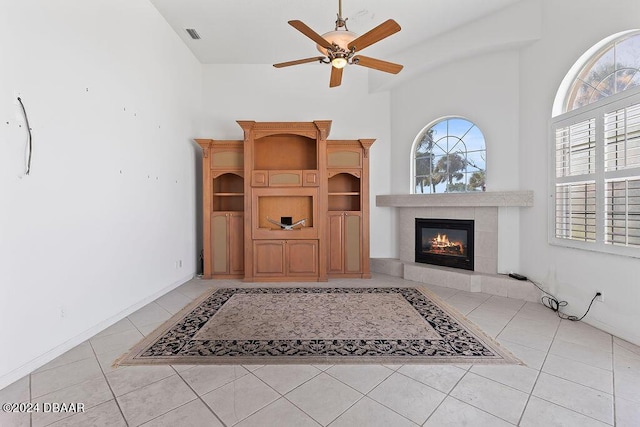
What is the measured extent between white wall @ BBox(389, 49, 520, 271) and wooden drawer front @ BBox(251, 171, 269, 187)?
269cm

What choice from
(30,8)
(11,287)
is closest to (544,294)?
(11,287)

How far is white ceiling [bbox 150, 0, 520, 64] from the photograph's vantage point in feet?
10.9

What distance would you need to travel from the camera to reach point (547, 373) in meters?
1.85

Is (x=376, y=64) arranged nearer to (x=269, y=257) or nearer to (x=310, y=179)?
(x=310, y=179)

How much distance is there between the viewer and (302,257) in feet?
13.7

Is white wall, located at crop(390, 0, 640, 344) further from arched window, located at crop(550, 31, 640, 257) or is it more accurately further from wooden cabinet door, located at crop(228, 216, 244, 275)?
wooden cabinet door, located at crop(228, 216, 244, 275)

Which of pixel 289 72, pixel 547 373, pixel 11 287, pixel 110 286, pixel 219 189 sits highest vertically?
pixel 289 72

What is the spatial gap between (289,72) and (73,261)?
4.18 meters

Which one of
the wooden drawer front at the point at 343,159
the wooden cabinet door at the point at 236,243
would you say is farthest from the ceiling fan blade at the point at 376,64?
the wooden cabinet door at the point at 236,243

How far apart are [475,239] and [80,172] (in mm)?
4674

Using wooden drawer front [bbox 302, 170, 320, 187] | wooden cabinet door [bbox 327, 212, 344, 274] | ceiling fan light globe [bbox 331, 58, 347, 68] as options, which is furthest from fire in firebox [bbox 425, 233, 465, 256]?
ceiling fan light globe [bbox 331, 58, 347, 68]

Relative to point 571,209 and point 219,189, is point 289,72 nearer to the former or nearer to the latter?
point 219,189

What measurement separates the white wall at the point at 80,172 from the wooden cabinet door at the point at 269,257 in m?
1.21

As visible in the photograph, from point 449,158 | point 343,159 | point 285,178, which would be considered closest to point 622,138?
point 449,158
